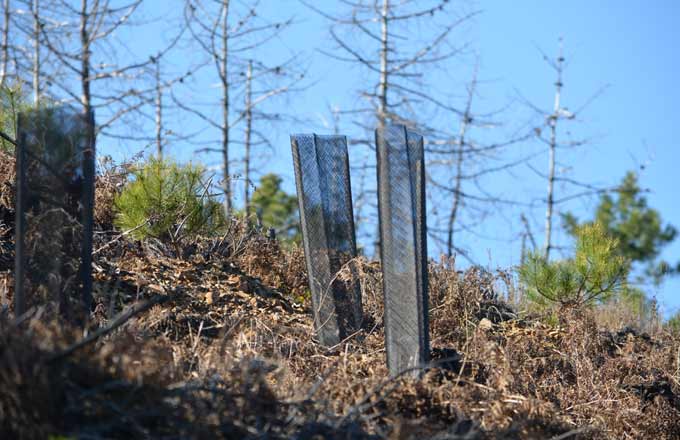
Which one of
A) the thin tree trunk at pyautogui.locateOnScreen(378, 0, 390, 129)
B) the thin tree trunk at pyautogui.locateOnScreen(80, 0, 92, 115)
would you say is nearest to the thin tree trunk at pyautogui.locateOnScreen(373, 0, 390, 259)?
the thin tree trunk at pyautogui.locateOnScreen(378, 0, 390, 129)

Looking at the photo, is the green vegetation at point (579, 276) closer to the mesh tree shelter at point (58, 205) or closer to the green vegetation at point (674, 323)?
the green vegetation at point (674, 323)

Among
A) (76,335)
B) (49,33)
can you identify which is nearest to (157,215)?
(76,335)

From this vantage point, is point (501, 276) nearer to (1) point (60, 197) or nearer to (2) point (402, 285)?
(2) point (402, 285)

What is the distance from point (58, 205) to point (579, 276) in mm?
4683

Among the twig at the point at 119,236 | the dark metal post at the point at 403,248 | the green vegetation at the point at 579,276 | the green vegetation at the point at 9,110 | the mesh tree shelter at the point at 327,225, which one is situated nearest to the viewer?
the dark metal post at the point at 403,248

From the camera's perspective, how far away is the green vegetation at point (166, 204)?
7.08m

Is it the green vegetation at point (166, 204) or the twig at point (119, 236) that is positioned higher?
the green vegetation at point (166, 204)

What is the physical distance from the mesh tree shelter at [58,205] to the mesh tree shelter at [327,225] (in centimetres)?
171

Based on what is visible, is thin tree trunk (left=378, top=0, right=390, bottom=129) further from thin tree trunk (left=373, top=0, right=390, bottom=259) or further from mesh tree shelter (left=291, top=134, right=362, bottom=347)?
mesh tree shelter (left=291, top=134, right=362, bottom=347)

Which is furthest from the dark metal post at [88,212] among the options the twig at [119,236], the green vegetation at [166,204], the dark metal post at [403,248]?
the green vegetation at [166,204]

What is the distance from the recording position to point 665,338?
333 inches

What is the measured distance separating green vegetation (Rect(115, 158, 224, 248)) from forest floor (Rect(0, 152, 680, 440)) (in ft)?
0.48

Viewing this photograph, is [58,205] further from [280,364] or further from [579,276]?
[579,276]

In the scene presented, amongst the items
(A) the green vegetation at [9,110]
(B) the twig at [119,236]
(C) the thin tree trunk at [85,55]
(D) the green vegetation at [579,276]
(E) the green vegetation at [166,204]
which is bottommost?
(D) the green vegetation at [579,276]
